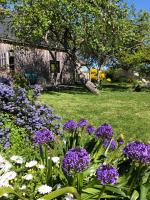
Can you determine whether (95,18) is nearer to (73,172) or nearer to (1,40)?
(1,40)

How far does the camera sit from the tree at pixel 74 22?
20831mm

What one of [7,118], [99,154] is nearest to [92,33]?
[7,118]

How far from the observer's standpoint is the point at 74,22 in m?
21.7

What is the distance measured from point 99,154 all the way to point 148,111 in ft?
35.0

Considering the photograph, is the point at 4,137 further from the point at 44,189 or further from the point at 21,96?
the point at 44,189

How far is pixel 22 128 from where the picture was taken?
720 cm

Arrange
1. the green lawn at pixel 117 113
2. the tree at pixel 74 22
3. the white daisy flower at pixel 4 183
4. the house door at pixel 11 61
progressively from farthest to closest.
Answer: the house door at pixel 11 61
the tree at pixel 74 22
the green lawn at pixel 117 113
the white daisy flower at pixel 4 183

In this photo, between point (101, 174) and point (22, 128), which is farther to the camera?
point (22, 128)

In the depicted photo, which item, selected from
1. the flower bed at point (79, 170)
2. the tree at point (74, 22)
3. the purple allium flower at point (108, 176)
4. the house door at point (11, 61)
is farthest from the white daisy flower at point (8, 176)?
the house door at point (11, 61)

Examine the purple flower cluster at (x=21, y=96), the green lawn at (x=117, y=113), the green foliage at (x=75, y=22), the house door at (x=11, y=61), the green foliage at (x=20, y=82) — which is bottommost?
the green lawn at (x=117, y=113)

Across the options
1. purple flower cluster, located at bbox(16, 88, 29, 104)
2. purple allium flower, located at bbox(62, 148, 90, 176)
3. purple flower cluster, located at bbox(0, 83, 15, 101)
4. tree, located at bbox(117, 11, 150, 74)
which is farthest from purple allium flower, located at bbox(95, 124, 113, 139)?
tree, located at bbox(117, 11, 150, 74)

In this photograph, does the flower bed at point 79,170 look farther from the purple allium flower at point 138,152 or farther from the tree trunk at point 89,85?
the tree trunk at point 89,85

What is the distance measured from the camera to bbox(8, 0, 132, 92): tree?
20831 mm

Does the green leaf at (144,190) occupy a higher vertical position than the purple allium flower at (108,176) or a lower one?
lower
